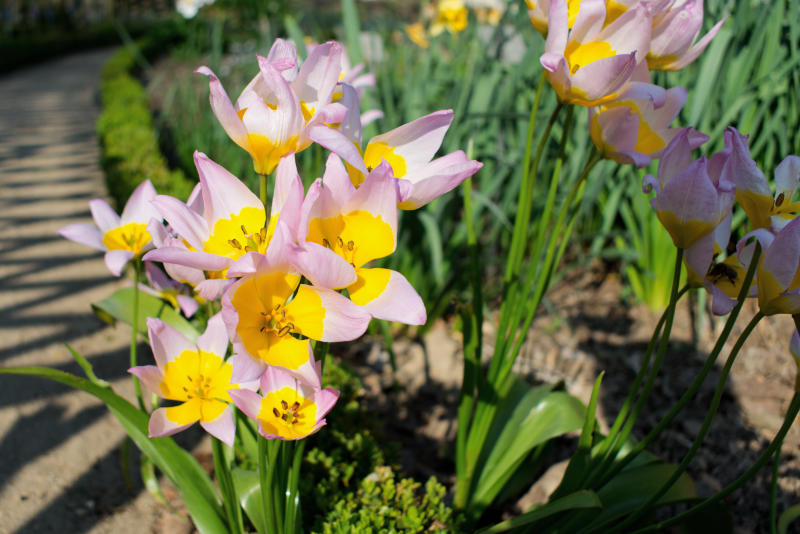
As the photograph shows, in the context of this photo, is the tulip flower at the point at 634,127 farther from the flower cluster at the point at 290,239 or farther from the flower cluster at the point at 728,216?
the flower cluster at the point at 290,239

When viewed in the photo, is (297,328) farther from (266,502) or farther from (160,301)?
(160,301)

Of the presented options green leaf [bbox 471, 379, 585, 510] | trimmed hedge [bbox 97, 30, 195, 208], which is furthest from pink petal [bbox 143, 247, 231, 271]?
trimmed hedge [bbox 97, 30, 195, 208]

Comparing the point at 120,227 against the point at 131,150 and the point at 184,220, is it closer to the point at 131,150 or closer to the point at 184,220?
the point at 184,220

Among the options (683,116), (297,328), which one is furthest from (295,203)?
(683,116)

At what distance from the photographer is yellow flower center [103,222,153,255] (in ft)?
3.25

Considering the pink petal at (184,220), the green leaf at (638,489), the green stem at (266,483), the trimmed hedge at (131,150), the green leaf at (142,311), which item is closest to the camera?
the pink petal at (184,220)

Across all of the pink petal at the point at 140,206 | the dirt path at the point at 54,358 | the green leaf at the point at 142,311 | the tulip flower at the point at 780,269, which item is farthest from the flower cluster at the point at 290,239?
the dirt path at the point at 54,358

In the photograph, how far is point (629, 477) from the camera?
121cm

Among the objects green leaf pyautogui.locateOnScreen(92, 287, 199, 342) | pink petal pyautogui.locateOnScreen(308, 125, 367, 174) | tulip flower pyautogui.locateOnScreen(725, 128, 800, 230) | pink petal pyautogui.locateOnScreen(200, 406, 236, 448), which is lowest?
green leaf pyautogui.locateOnScreen(92, 287, 199, 342)

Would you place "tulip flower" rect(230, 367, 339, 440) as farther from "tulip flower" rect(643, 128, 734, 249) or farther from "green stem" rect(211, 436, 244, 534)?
"tulip flower" rect(643, 128, 734, 249)

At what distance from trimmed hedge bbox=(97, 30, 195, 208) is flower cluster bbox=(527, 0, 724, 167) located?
189cm

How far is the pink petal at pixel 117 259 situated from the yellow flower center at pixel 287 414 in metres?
0.36

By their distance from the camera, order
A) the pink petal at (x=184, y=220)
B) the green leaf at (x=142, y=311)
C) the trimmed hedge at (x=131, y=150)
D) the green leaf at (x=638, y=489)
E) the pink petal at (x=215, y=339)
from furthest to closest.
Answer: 1. the trimmed hedge at (x=131, y=150)
2. the green leaf at (x=142, y=311)
3. the green leaf at (x=638, y=489)
4. the pink petal at (x=215, y=339)
5. the pink petal at (x=184, y=220)

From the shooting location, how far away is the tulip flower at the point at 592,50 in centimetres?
81
